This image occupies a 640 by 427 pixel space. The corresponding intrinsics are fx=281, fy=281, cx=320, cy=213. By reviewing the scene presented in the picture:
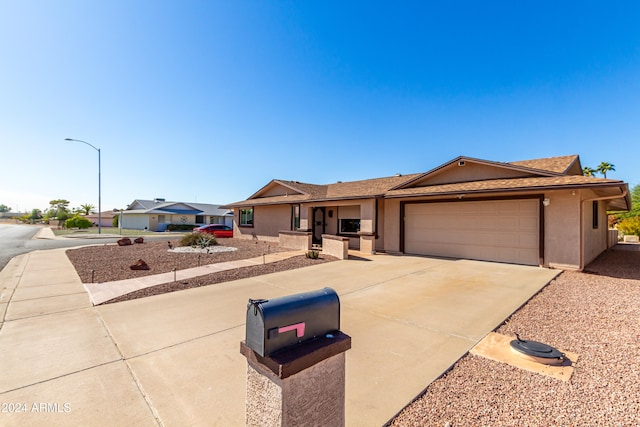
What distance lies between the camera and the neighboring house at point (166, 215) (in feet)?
141

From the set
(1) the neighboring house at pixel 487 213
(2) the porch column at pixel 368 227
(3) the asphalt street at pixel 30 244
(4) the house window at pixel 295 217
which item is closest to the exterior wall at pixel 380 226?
(1) the neighboring house at pixel 487 213

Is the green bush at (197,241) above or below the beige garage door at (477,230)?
below

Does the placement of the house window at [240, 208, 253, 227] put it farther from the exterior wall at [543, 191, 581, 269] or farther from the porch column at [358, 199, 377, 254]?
the exterior wall at [543, 191, 581, 269]

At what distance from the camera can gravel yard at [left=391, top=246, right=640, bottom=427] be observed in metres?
2.61

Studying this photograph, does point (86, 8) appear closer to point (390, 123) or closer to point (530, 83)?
point (390, 123)

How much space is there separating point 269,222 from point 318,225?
4319 millimetres

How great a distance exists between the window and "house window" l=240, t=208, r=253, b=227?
8.47m

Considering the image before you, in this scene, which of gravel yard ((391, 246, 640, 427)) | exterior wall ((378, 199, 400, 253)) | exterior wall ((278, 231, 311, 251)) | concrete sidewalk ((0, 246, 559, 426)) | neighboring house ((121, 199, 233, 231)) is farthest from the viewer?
neighboring house ((121, 199, 233, 231))

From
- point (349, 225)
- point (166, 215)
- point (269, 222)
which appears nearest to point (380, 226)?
point (349, 225)

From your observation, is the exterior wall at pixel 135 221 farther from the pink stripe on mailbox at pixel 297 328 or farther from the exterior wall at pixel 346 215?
the pink stripe on mailbox at pixel 297 328

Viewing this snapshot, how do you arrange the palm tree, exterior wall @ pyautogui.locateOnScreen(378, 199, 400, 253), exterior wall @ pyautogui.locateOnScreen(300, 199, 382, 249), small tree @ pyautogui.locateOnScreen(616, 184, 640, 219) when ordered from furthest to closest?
the palm tree < small tree @ pyautogui.locateOnScreen(616, 184, 640, 219) < exterior wall @ pyautogui.locateOnScreen(300, 199, 382, 249) < exterior wall @ pyautogui.locateOnScreen(378, 199, 400, 253)

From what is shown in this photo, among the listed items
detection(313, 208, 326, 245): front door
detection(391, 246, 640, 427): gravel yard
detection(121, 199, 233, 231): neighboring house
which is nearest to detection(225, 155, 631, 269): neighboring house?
detection(313, 208, 326, 245): front door

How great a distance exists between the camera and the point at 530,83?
1343 centimetres

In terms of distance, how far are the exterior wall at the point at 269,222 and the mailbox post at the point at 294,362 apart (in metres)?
17.6
